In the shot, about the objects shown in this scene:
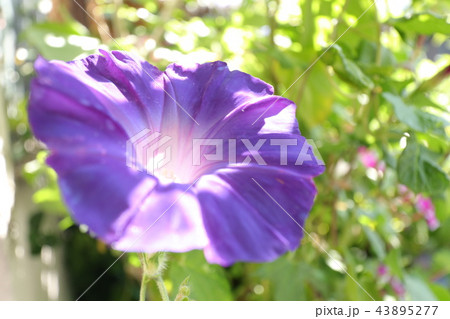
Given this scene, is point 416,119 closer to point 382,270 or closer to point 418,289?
→ point 418,289

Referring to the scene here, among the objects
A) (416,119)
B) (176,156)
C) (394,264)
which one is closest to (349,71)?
(416,119)

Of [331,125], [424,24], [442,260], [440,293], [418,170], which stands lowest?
[442,260]

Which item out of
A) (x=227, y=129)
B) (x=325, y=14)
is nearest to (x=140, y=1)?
(x=325, y=14)

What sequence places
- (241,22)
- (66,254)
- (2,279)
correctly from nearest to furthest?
(2,279) → (241,22) → (66,254)

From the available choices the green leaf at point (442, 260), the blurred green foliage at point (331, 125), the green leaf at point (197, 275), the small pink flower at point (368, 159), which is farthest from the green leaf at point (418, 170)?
the green leaf at point (442, 260)

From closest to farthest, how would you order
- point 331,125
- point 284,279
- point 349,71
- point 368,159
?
point 349,71
point 284,279
point 331,125
point 368,159

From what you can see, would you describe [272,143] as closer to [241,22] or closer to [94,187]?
[94,187]

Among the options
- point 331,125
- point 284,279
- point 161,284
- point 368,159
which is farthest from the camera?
point 368,159
